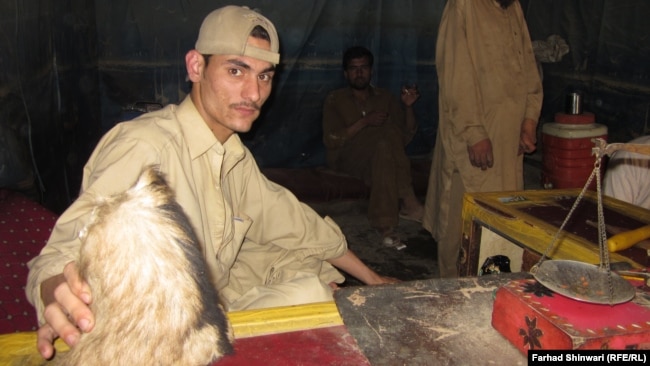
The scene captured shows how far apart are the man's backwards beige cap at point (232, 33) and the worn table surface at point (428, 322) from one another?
2.76 ft

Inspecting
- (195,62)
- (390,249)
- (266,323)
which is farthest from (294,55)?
(266,323)

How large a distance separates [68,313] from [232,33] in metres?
1.10

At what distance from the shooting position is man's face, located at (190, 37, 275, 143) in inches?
71.0

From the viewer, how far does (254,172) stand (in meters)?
2.04

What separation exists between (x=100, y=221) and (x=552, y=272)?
44.0 inches

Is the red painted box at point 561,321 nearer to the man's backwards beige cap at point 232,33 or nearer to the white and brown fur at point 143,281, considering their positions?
the white and brown fur at point 143,281

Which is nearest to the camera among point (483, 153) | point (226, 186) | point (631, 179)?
point (226, 186)

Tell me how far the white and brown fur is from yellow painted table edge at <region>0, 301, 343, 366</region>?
401 millimetres

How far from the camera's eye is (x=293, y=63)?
546cm

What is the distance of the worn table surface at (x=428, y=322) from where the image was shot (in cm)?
122

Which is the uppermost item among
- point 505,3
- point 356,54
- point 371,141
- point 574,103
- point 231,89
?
point 505,3

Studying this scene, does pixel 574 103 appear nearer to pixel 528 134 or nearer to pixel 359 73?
pixel 528 134

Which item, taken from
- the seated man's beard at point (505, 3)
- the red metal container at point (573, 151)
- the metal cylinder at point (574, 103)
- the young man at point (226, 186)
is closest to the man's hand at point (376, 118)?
the red metal container at point (573, 151)

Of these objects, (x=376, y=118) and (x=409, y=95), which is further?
(x=409, y=95)
